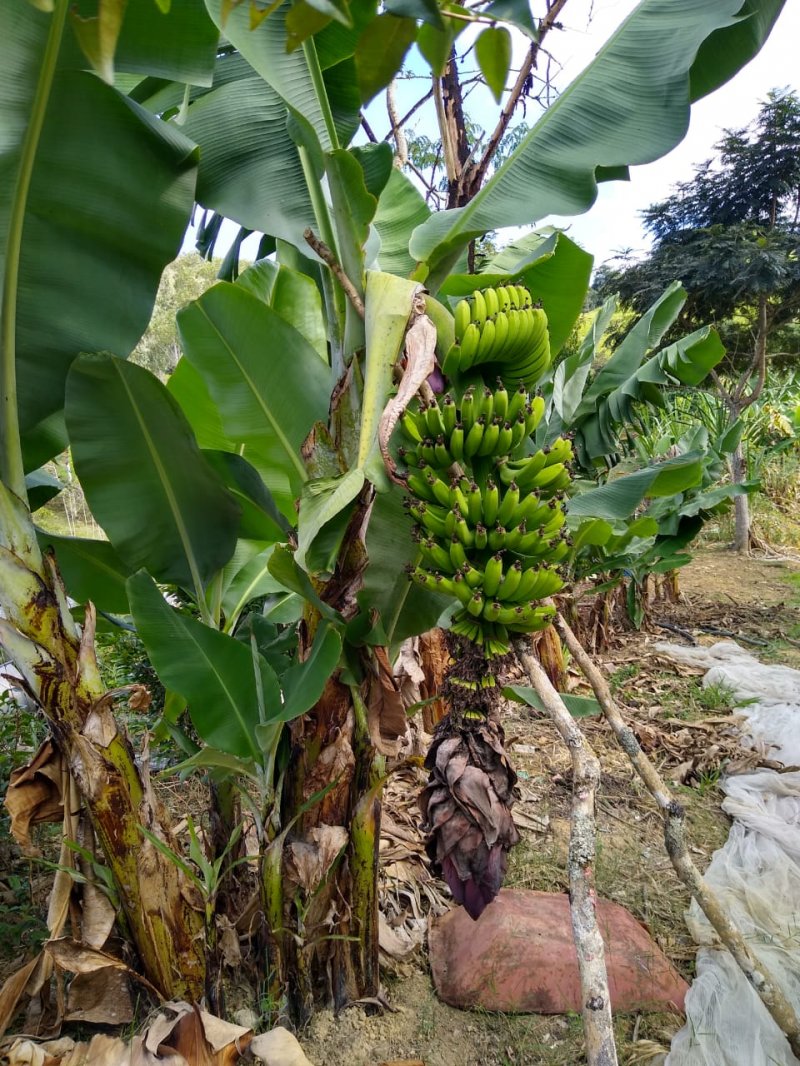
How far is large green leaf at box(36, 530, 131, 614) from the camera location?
5.46ft

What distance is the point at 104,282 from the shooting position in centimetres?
144

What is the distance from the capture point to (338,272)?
4.13ft

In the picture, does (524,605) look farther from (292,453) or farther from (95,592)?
(95,592)

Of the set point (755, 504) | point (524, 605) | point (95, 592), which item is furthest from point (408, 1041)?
point (755, 504)

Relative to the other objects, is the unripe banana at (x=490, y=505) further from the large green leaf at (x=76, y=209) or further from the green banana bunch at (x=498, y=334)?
the large green leaf at (x=76, y=209)

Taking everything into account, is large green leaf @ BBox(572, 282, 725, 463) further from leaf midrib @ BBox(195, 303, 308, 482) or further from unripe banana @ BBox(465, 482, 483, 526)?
unripe banana @ BBox(465, 482, 483, 526)

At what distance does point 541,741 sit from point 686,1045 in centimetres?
205

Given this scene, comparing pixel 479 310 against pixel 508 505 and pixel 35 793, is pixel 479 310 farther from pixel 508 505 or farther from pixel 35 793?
pixel 35 793

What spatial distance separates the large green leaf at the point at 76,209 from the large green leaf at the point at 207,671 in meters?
0.59

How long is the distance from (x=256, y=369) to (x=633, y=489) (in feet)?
4.68

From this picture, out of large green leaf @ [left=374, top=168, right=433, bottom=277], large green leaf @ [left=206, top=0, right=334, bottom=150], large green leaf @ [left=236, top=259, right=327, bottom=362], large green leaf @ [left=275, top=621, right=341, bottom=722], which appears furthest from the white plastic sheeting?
large green leaf @ [left=206, top=0, right=334, bottom=150]

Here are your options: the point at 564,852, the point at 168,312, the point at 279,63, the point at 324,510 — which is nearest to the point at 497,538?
the point at 324,510

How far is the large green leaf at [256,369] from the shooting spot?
4.62 ft

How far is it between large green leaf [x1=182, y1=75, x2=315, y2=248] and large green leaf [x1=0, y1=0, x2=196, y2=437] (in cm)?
13
